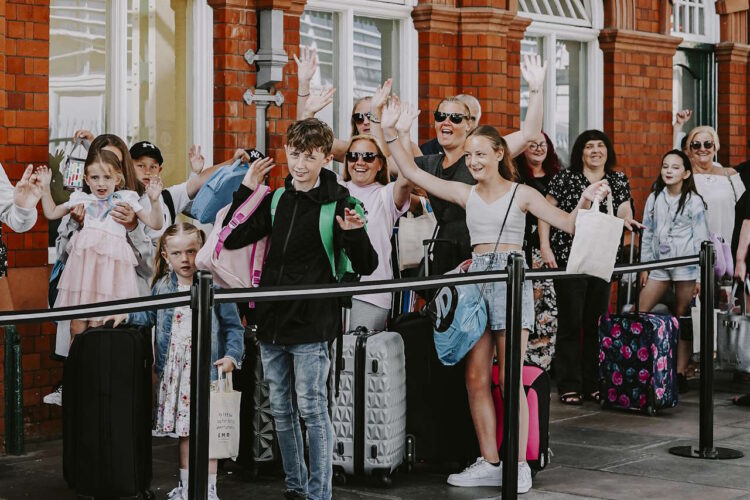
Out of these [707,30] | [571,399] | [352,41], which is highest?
[707,30]

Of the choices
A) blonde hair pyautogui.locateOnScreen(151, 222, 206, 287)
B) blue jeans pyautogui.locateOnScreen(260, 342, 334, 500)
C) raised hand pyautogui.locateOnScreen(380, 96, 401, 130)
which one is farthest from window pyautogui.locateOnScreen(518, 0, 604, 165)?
blue jeans pyautogui.locateOnScreen(260, 342, 334, 500)

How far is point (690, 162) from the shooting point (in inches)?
423

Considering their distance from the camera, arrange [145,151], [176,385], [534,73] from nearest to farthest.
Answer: [176,385] < [534,73] < [145,151]

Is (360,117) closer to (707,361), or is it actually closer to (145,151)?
(145,151)

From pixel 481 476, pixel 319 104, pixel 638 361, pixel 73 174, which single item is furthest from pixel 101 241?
pixel 638 361

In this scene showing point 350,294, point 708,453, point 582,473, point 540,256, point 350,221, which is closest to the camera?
point 350,294

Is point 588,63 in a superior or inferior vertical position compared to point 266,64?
superior

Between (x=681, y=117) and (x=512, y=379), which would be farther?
(x=681, y=117)

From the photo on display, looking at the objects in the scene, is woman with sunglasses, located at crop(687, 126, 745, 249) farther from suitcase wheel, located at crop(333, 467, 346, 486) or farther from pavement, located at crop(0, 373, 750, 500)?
suitcase wheel, located at crop(333, 467, 346, 486)

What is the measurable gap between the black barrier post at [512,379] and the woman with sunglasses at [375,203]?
53.5 inches

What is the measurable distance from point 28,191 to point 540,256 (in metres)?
4.10

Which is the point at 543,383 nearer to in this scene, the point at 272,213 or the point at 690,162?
the point at 272,213

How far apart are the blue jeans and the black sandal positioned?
12.8 feet

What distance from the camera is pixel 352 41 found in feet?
34.8
